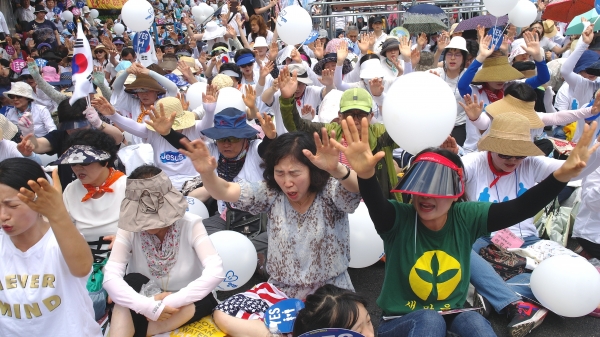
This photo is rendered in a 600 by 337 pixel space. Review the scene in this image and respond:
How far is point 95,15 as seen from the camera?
579 inches

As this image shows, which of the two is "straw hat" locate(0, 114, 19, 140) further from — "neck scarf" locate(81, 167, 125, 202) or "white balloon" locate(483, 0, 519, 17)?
"white balloon" locate(483, 0, 519, 17)

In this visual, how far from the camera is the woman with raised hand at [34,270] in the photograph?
7.18ft

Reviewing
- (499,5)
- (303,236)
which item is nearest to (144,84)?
(303,236)

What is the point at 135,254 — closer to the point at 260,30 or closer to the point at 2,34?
the point at 260,30

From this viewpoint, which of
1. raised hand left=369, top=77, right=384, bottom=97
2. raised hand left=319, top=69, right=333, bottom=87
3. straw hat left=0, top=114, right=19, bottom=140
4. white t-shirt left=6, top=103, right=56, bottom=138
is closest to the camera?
raised hand left=369, top=77, right=384, bottom=97

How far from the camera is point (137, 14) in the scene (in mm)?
6832

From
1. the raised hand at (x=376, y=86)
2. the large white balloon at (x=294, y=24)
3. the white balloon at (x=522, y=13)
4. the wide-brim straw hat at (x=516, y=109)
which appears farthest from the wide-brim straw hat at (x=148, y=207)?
the white balloon at (x=522, y=13)

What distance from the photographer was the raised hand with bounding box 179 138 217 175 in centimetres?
253

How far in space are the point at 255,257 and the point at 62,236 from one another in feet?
5.68

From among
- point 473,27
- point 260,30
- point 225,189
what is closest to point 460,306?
point 225,189

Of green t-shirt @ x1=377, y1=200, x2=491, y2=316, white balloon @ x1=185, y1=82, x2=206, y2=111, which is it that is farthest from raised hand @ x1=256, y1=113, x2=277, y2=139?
white balloon @ x1=185, y1=82, x2=206, y2=111

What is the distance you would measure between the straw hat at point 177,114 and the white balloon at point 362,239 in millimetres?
1896

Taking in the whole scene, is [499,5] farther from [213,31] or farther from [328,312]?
[213,31]

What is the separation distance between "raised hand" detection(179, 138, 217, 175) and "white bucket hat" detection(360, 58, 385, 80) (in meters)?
3.27
